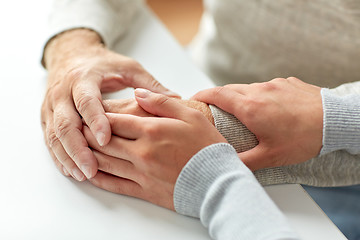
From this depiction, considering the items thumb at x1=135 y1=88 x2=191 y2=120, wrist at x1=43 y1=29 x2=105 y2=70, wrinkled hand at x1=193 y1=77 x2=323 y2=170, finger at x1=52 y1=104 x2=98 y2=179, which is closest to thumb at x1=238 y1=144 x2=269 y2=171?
wrinkled hand at x1=193 y1=77 x2=323 y2=170

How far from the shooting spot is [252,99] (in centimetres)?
60

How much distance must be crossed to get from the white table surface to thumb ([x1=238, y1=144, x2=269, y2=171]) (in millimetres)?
40

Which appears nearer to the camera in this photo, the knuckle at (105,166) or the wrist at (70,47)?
the knuckle at (105,166)

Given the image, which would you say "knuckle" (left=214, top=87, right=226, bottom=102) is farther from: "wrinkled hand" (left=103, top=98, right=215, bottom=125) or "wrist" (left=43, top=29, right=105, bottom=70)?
"wrist" (left=43, top=29, right=105, bottom=70)

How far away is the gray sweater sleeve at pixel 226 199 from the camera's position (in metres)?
0.48

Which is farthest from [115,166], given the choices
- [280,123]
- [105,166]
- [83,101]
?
[280,123]

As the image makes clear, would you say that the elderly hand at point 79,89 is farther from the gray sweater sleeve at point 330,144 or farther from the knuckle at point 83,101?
the gray sweater sleeve at point 330,144

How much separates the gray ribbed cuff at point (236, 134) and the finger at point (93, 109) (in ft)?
0.54

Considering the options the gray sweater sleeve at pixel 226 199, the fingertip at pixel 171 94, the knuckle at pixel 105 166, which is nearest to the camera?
the gray sweater sleeve at pixel 226 199

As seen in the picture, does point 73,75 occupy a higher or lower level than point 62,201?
higher

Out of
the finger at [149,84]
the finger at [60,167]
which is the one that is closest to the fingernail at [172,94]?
the finger at [149,84]

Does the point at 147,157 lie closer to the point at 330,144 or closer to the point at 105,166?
the point at 105,166

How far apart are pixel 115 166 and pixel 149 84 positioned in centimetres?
18

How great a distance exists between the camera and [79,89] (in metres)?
0.65
